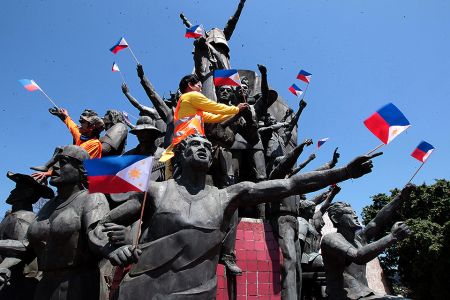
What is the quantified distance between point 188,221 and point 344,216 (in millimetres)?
3254

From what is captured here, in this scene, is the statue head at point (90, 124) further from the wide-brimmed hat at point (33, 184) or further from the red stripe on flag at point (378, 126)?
the red stripe on flag at point (378, 126)

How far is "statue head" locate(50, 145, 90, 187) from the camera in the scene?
15.2ft

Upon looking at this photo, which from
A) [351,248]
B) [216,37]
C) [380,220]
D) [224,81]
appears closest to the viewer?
[351,248]

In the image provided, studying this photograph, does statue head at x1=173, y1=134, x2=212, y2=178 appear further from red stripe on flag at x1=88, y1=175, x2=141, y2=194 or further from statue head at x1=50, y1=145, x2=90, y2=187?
statue head at x1=50, y1=145, x2=90, y2=187

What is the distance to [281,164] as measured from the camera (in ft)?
27.4

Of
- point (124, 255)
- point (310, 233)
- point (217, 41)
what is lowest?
point (124, 255)

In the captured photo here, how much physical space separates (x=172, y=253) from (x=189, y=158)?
97 centimetres

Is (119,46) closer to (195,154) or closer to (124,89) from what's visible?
(124,89)

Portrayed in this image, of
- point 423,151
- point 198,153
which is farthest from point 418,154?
point 198,153

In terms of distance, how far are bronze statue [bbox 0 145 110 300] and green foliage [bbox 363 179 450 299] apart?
2323cm

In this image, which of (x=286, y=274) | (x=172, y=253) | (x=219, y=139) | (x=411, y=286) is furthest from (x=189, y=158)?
(x=411, y=286)

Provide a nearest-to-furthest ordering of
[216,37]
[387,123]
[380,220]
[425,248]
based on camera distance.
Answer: [387,123] → [380,220] → [216,37] → [425,248]

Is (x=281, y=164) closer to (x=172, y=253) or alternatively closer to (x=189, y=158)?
(x=189, y=158)

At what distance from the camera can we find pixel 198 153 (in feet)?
14.3
